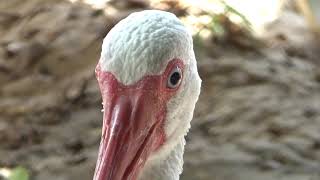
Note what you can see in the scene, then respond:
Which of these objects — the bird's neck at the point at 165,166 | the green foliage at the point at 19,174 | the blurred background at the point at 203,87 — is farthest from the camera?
the blurred background at the point at 203,87

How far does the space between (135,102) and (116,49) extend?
126 millimetres

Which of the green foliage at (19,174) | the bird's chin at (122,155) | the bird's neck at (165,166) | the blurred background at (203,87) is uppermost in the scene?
the blurred background at (203,87)

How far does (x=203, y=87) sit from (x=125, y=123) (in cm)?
201

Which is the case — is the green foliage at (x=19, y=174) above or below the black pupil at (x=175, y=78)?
above

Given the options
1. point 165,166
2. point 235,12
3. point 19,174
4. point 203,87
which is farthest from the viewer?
point 203,87

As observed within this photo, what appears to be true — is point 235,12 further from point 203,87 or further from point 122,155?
point 122,155

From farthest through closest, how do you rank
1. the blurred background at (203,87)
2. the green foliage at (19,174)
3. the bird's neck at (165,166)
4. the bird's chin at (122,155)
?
the blurred background at (203,87) < the green foliage at (19,174) < the bird's neck at (165,166) < the bird's chin at (122,155)

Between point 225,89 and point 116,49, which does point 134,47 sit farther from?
point 225,89

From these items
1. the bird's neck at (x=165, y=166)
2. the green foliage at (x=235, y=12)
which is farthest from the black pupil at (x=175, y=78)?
the green foliage at (x=235, y=12)

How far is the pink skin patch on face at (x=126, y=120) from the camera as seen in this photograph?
1.82 meters

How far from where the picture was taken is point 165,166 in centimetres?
206

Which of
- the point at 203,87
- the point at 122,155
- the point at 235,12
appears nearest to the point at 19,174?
the point at 203,87

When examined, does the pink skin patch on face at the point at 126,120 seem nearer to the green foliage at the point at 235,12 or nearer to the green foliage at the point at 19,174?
the green foliage at the point at 19,174

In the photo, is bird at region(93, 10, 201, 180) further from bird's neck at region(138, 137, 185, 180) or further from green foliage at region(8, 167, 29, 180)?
green foliage at region(8, 167, 29, 180)
